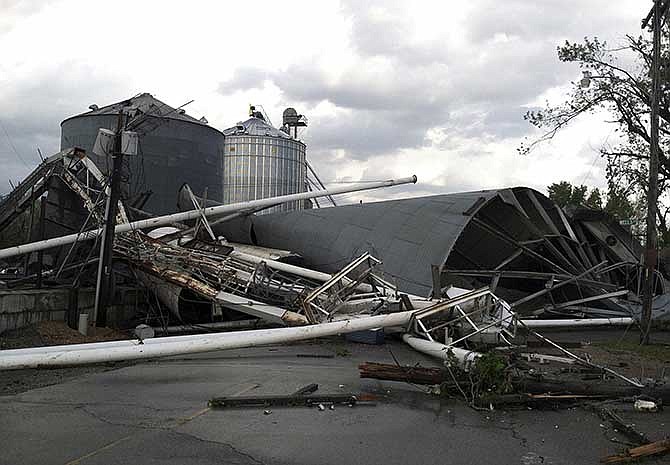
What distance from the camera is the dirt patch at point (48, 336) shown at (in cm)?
1224

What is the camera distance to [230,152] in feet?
111

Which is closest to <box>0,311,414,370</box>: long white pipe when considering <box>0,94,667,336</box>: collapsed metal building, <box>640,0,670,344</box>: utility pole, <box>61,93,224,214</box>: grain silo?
<box>0,94,667,336</box>: collapsed metal building

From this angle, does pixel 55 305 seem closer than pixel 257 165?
Yes

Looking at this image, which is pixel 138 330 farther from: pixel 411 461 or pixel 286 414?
pixel 411 461

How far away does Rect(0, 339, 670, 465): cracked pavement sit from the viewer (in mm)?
5418

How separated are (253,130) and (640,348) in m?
25.1

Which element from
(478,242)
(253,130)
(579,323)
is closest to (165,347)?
(579,323)

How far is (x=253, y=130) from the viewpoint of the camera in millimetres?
34562

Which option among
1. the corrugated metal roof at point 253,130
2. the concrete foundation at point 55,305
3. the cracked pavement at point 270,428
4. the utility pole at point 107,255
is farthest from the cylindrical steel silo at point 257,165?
the cracked pavement at point 270,428

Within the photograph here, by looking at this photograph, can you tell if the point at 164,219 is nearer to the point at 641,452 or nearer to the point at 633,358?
the point at 633,358

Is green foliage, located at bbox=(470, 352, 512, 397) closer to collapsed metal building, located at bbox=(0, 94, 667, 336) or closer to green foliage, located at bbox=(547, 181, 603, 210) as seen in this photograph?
collapsed metal building, located at bbox=(0, 94, 667, 336)

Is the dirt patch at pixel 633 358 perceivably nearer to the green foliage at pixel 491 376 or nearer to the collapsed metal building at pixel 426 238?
the green foliage at pixel 491 376

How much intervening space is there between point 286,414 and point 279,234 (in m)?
14.4

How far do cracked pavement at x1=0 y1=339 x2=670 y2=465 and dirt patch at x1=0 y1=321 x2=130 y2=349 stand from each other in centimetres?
370
